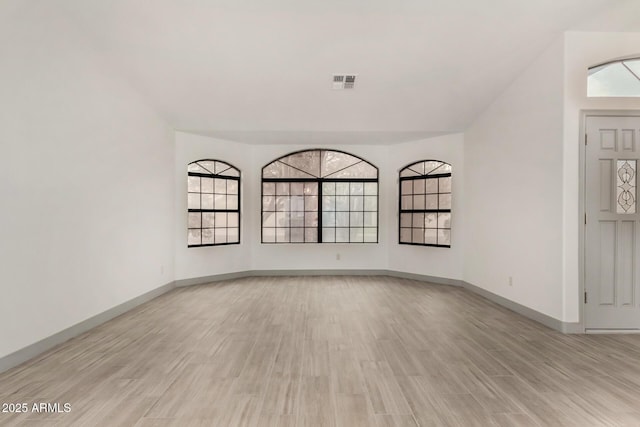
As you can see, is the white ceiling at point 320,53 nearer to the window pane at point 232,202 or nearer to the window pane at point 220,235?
the window pane at point 232,202

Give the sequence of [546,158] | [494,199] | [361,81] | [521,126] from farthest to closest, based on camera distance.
Answer: [494,199]
[361,81]
[521,126]
[546,158]

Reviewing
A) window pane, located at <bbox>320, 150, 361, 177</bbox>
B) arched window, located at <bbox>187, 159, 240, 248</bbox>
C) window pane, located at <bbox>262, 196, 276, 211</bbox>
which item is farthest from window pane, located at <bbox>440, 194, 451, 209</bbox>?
arched window, located at <bbox>187, 159, 240, 248</bbox>

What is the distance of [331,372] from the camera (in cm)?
275

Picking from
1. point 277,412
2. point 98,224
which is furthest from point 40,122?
point 277,412

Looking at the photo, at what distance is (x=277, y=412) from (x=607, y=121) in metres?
4.30

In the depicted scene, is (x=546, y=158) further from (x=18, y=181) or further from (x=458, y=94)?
(x=18, y=181)

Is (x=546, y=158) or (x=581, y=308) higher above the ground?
(x=546, y=158)

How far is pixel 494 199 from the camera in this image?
5082 millimetres

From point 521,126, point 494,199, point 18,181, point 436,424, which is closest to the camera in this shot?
point 436,424

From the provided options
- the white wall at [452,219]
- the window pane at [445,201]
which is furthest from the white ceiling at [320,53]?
the window pane at [445,201]

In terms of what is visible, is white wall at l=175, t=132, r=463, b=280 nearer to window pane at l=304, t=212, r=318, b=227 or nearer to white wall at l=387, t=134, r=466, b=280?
white wall at l=387, t=134, r=466, b=280

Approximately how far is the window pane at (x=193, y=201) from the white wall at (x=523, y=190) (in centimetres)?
469

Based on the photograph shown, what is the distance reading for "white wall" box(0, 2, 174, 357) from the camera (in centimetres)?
283

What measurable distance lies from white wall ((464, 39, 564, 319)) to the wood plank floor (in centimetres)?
59
